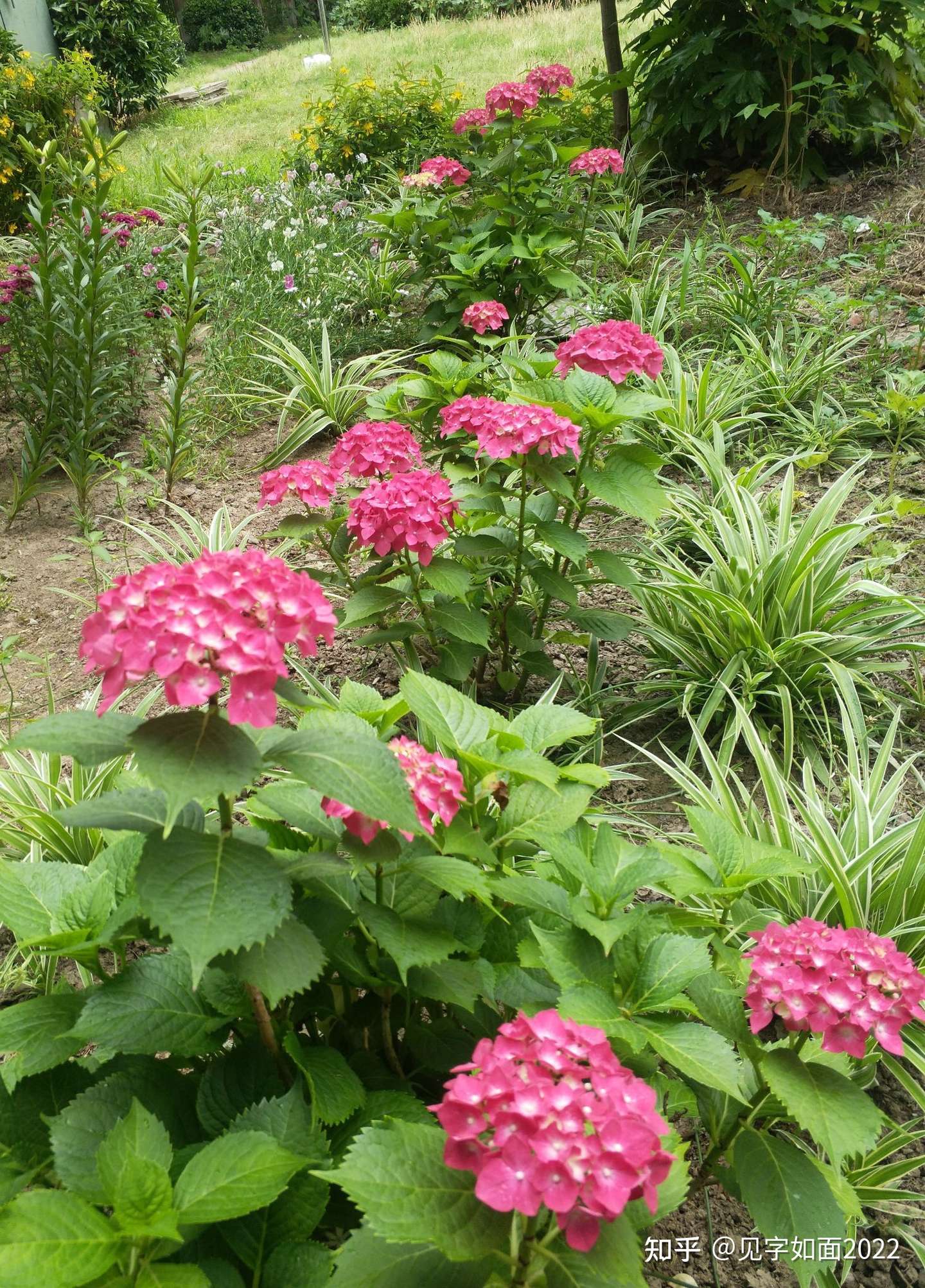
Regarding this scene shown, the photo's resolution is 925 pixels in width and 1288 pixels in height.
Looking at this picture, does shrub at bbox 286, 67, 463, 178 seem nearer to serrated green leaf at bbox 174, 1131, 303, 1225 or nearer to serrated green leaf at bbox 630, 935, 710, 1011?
serrated green leaf at bbox 630, 935, 710, 1011

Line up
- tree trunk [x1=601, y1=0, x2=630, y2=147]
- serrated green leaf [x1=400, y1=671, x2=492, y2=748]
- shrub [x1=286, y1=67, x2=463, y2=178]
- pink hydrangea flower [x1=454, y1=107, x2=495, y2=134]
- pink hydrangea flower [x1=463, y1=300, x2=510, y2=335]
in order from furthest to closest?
shrub [x1=286, y1=67, x2=463, y2=178], tree trunk [x1=601, y1=0, x2=630, y2=147], pink hydrangea flower [x1=454, y1=107, x2=495, y2=134], pink hydrangea flower [x1=463, y1=300, x2=510, y2=335], serrated green leaf [x1=400, y1=671, x2=492, y2=748]

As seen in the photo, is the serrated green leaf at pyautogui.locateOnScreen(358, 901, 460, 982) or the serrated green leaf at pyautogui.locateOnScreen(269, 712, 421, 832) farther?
Result: the serrated green leaf at pyautogui.locateOnScreen(358, 901, 460, 982)

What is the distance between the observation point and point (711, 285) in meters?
4.11

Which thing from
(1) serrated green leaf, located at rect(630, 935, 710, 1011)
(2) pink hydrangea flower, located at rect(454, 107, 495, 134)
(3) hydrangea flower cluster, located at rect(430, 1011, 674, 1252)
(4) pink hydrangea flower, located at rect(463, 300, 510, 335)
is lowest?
(1) serrated green leaf, located at rect(630, 935, 710, 1011)

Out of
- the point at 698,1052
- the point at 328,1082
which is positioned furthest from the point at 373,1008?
the point at 698,1052

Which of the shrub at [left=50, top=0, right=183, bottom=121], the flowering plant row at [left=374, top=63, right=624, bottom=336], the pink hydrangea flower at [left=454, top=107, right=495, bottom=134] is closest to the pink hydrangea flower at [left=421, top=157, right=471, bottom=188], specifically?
the flowering plant row at [left=374, top=63, right=624, bottom=336]

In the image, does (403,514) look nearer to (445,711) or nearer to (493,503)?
(493,503)

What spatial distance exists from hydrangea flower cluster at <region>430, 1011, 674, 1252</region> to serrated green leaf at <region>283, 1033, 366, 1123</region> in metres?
0.26

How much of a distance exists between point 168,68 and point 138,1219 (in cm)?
1495

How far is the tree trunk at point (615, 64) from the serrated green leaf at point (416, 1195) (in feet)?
18.6

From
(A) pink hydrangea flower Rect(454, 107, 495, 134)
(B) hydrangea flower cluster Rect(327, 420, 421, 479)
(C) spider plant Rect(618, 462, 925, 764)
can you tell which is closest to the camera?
(B) hydrangea flower cluster Rect(327, 420, 421, 479)

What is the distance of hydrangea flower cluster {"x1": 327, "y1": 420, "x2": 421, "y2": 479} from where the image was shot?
1938mm

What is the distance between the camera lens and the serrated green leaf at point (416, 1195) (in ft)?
2.41

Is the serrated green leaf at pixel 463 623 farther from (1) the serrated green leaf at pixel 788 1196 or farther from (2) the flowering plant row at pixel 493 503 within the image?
(1) the serrated green leaf at pixel 788 1196
